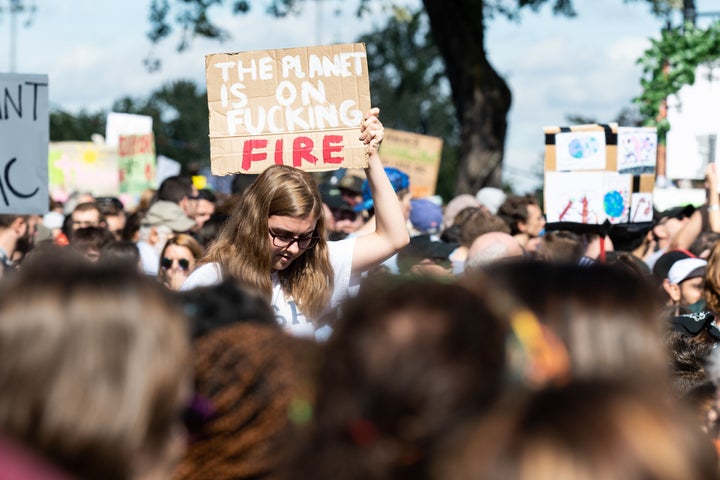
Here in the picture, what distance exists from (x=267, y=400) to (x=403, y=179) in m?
6.36

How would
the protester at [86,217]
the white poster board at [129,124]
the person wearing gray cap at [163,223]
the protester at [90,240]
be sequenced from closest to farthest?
1. the protester at [90,240]
2. the protester at [86,217]
3. the person wearing gray cap at [163,223]
4. the white poster board at [129,124]

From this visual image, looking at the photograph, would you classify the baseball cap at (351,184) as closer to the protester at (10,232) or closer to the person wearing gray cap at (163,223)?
the person wearing gray cap at (163,223)

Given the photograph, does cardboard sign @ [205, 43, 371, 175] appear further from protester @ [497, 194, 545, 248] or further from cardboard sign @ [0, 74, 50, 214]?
protester @ [497, 194, 545, 248]

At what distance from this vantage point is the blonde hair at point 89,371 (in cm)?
154

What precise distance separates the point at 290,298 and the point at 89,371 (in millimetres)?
2468

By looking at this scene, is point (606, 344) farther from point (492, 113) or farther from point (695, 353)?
point (492, 113)

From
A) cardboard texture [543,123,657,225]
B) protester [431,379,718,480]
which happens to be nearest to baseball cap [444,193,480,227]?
cardboard texture [543,123,657,225]

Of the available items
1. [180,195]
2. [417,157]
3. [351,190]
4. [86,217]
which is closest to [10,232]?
[86,217]

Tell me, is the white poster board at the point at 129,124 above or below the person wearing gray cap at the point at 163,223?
above

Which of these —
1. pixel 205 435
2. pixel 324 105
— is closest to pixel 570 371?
pixel 205 435

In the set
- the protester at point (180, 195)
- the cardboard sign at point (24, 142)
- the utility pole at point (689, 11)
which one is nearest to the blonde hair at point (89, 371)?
the cardboard sign at point (24, 142)

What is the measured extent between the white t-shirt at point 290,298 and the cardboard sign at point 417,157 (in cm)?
912

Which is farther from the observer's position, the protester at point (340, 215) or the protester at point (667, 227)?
the protester at point (340, 215)

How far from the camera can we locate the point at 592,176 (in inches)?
276
